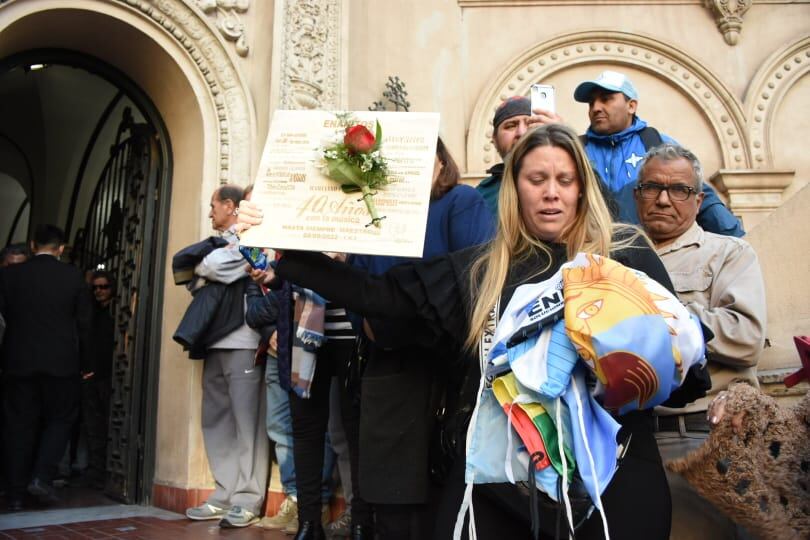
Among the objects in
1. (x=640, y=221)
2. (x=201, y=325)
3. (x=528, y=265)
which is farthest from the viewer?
(x=201, y=325)

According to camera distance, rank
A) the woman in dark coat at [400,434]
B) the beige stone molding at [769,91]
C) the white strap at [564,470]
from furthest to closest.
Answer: the beige stone molding at [769,91]
the woman in dark coat at [400,434]
the white strap at [564,470]

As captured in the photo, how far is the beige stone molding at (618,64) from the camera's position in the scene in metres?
5.79

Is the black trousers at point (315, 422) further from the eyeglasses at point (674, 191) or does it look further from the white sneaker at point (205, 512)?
the eyeglasses at point (674, 191)

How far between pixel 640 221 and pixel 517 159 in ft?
3.11

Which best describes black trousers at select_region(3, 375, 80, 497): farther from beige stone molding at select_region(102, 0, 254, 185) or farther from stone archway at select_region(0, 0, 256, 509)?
beige stone molding at select_region(102, 0, 254, 185)

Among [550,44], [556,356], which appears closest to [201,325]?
[556,356]

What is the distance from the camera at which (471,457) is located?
1.64 m

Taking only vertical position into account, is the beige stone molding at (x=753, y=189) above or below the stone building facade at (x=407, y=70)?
below

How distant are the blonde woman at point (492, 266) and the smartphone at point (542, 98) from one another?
1.04 metres

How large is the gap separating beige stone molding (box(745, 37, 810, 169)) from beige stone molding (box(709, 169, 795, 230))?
14 centimetres

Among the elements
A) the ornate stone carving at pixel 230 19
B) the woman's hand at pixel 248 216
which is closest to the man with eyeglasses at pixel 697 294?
the woman's hand at pixel 248 216

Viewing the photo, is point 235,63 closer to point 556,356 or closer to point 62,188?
point 556,356

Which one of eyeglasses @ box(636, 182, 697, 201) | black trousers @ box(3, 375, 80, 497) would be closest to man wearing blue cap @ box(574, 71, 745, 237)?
eyeglasses @ box(636, 182, 697, 201)

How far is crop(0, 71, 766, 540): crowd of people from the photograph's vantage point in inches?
64.4
